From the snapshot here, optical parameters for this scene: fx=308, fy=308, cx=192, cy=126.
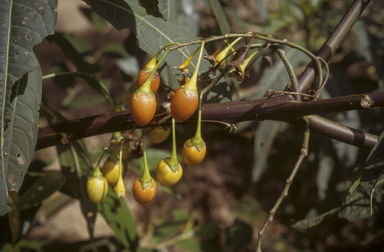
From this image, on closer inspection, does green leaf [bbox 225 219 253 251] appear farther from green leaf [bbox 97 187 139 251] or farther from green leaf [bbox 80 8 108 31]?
green leaf [bbox 80 8 108 31]

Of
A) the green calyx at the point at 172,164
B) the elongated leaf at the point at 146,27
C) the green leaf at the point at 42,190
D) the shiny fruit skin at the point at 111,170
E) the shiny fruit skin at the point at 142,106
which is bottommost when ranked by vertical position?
the green leaf at the point at 42,190

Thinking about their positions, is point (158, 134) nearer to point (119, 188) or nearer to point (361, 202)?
point (119, 188)

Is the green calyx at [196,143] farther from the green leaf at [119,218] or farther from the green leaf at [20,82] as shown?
the green leaf at [119,218]

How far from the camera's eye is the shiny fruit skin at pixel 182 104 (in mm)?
372

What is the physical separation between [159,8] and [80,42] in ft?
2.94

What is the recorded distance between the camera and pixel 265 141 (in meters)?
1.02

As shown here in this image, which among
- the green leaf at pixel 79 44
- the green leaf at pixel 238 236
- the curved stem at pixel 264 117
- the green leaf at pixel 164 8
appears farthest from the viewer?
the green leaf at pixel 79 44

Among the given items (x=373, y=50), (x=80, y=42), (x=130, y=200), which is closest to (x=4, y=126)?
(x=80, y=42)

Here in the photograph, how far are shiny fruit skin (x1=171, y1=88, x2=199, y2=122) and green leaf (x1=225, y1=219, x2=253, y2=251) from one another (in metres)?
0.68

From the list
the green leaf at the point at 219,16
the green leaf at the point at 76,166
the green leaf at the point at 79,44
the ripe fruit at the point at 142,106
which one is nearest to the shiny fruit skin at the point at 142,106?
the ripe fruit at the point at 142,106

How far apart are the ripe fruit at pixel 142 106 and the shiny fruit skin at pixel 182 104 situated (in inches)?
1.1

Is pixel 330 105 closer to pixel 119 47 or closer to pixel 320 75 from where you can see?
pixel 320 75

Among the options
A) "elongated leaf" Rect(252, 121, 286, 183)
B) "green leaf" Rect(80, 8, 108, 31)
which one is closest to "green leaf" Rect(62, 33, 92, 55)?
"green leaf" Rect(80, 8, 108, 31)

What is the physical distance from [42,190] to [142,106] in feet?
1.55
